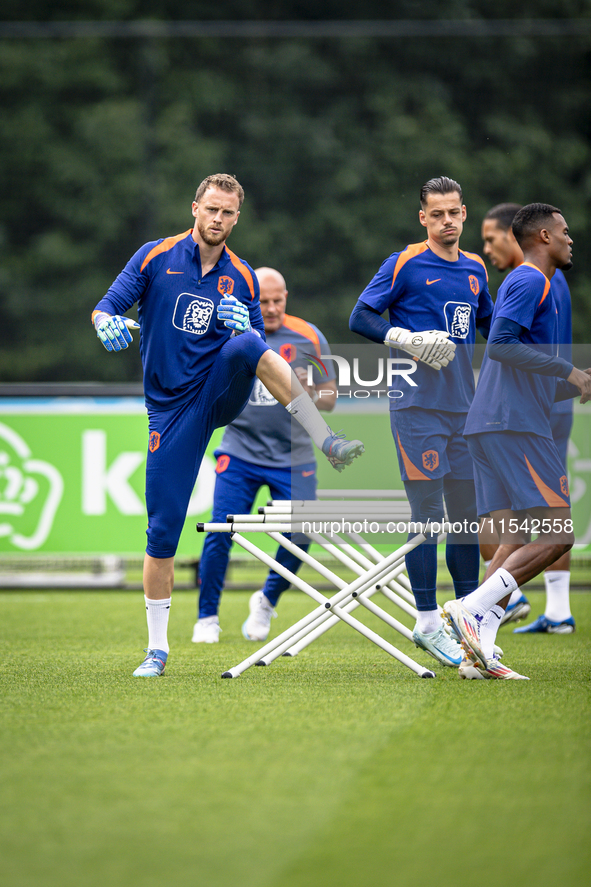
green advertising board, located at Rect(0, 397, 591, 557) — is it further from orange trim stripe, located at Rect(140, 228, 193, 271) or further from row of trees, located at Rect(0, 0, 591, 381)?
row of trees, located at Rect(0, 0, 591, 381)

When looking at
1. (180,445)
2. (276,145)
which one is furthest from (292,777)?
(276,145)

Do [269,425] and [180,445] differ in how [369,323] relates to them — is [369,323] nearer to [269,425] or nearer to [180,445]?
[180,445]

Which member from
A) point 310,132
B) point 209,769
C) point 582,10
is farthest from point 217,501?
point 582,10

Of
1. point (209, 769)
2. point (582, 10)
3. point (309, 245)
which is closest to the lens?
point (209, 769)

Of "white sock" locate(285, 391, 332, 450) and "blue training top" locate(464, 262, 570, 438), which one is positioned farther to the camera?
"blue training top" locate(464, 262, 570, 438)

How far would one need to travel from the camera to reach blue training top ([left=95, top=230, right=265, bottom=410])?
4.50 m

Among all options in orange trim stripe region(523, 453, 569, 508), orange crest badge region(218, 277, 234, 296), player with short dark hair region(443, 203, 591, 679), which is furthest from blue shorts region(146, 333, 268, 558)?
orange trim stripe region(523, 453, 569, 508)

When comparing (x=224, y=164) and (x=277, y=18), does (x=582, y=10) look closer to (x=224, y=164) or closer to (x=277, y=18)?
(x=277, y=18)

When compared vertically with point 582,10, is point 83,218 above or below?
below

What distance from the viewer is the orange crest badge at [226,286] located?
15.1 ft

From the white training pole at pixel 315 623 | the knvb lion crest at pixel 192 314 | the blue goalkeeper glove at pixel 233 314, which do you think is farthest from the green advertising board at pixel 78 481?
the blue goalkeeper glove at pixel 233 314

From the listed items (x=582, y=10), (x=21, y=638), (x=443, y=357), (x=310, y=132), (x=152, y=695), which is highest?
(x=582, y=10)

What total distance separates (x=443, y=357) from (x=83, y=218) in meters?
14.7

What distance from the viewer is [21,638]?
19.5ft
